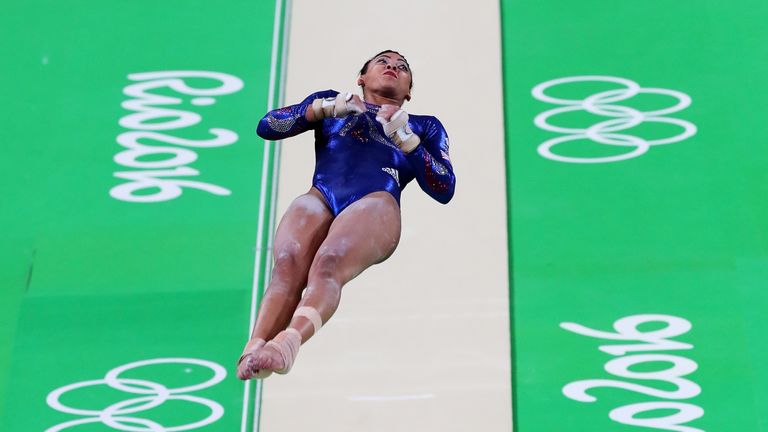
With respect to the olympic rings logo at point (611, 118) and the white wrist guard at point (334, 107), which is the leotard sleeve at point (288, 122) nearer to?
the white wrist guard at point (334, 107)

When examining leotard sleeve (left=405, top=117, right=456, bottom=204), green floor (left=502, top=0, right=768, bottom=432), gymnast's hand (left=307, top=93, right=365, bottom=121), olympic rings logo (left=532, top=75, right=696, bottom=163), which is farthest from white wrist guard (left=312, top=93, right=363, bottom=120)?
olympic rings logo (left=532, top=75, right=696, bottom=163)

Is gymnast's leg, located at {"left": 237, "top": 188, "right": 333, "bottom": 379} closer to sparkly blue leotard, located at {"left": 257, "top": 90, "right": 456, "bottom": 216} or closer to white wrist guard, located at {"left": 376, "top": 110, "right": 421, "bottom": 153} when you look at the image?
sparkly blue leotard, located at {"left": 257, "top": 90, "right": 456, "bottom": 216}

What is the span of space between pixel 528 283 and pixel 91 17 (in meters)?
2.93

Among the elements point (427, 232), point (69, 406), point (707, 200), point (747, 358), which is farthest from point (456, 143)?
point (69, 406)

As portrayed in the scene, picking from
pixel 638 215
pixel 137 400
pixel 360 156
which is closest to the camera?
pixel 360 156

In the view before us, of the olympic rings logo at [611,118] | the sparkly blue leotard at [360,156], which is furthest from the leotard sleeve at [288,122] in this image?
the olympic rings logo at [611,118]

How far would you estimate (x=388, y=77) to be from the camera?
15.8ft

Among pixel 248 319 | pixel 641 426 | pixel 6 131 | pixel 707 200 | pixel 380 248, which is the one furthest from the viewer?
pixel 6 131

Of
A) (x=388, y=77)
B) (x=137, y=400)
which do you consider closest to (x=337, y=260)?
(x=388, y=77)

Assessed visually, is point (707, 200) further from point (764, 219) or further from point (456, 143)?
point (456, 143)

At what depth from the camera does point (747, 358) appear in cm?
555

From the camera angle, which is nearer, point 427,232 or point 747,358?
point 747,358

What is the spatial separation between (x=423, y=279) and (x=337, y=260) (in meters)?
1.62

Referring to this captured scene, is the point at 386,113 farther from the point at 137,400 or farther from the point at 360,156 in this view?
the point at 137,400
